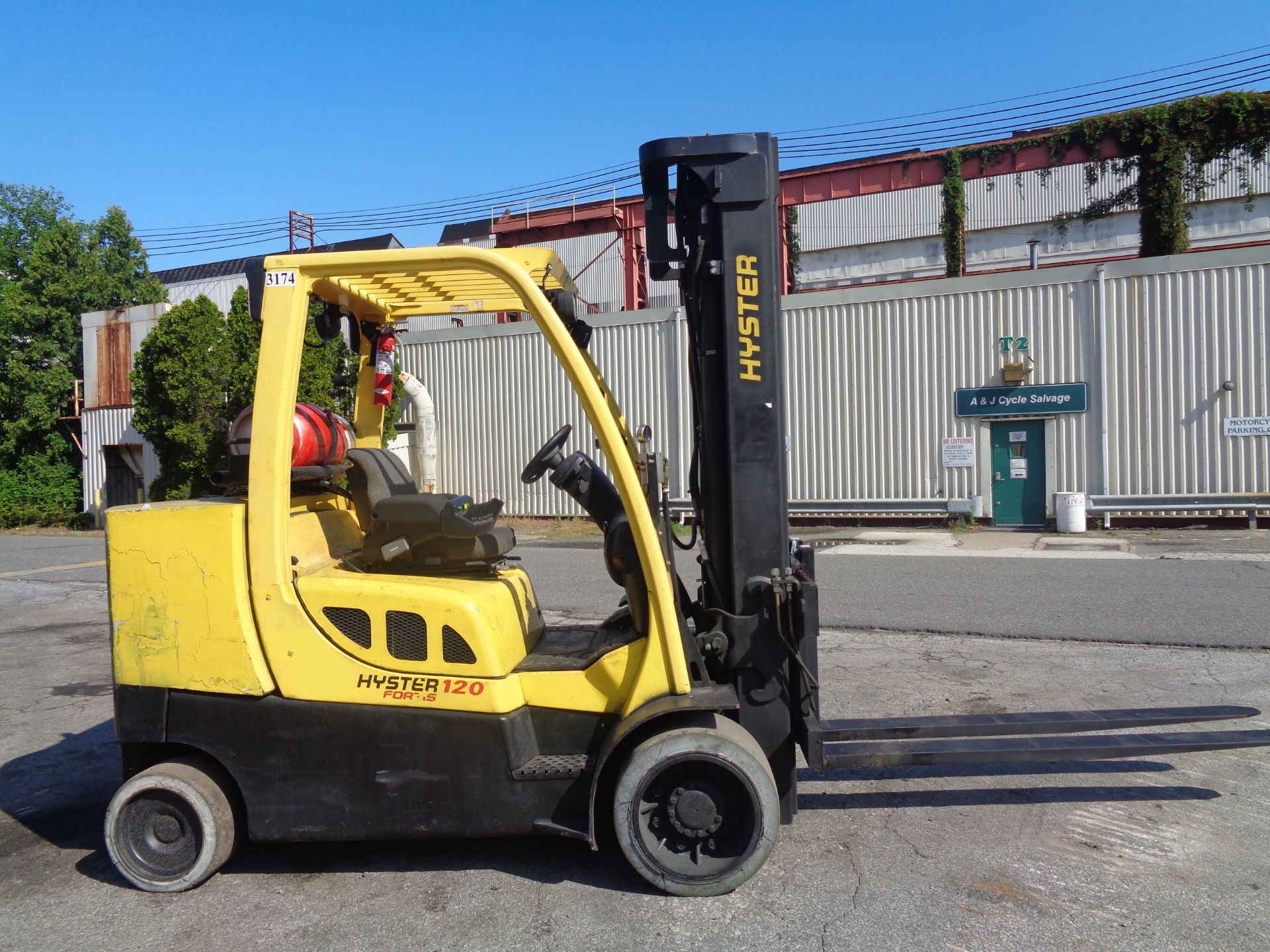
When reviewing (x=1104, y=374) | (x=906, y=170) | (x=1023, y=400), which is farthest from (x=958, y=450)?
(x=906, y=170)

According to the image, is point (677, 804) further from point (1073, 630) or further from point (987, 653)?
point (1073, 630)

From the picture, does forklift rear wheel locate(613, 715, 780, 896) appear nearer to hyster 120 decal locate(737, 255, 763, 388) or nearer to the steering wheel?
the steering wheel

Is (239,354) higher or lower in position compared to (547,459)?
higher

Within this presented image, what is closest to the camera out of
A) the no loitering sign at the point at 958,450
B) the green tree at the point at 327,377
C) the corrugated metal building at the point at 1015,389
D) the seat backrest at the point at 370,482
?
the seat backrest at the point at 370,482

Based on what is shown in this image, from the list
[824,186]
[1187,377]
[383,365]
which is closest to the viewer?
[383,365]

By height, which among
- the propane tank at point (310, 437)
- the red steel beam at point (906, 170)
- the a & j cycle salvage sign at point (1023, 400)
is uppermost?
the red steel beam at point (906, 170)

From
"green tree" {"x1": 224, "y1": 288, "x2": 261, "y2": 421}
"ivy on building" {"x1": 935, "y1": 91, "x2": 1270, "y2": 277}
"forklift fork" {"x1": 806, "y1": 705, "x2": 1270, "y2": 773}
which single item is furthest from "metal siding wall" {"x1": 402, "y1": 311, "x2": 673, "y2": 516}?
"forklift fork" {"x1": 806, "y1": 705, "x2": 1270, "y2": 773}

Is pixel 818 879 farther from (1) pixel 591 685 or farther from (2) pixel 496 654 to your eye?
(2) pixel 496 654

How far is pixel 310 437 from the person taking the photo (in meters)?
4.07

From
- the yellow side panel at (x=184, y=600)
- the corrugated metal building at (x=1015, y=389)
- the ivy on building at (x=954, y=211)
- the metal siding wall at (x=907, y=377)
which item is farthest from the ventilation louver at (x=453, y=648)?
the ivy on building at (x=954, y=211)

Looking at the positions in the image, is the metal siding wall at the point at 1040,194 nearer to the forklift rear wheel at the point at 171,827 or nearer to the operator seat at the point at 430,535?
the operator seat at the point at 430,535

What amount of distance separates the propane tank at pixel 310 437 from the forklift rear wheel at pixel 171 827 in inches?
Result: 51.3

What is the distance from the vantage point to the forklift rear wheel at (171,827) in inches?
145

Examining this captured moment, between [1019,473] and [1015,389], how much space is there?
1.69 m
